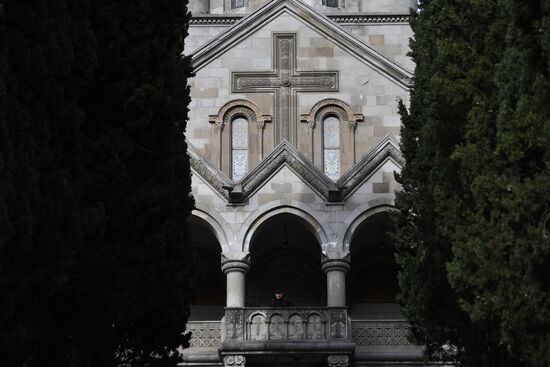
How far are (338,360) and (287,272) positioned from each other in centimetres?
524

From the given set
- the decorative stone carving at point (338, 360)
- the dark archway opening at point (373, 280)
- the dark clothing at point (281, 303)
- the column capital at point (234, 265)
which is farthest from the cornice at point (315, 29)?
the decorative stone carving at point (338, 360)

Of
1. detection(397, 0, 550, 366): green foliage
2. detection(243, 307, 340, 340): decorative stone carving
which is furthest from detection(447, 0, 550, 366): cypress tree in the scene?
detection(243, 307, 340, 340): decorative stone carving

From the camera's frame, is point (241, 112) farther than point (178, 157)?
Yes

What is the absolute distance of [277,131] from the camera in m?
37.6

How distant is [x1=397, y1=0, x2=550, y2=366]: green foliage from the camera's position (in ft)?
66.5

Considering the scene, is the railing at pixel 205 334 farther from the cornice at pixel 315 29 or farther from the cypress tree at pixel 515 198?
the cypress tree at pixel 515 198

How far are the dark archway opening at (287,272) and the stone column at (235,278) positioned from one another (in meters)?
2.64

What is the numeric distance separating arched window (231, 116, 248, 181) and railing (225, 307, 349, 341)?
14.1ft

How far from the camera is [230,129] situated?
3772 cm

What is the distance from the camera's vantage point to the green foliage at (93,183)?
20625 millimetres

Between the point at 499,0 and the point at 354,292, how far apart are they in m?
16.9

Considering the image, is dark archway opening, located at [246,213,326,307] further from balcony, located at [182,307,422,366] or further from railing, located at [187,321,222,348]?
balcony, located at [182,307,422,366]

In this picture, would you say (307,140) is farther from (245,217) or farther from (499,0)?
(499,0)

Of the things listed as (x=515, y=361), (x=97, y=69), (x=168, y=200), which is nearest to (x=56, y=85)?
(x=97, y=69)
